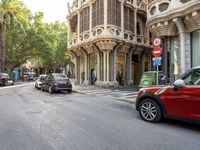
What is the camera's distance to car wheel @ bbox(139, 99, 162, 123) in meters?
6.09

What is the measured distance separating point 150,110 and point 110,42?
41.9 feet

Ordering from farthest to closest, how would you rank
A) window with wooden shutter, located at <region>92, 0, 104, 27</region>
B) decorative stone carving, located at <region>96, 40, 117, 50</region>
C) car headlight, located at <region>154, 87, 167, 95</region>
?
window with wooden shutter, located at <region>92, 0, 104, 27</region> → decorative stone carving, located at <region>96, 40, 117, 50</region> → car headlight, located at <region>154, 87, 167, 95</region>

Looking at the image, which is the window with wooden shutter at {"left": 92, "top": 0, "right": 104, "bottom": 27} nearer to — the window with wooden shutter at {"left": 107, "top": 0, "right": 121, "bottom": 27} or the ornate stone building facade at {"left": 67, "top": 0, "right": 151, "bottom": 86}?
the ornate stone building facade at {"left": 67, "top": 0, "right": 151, "bottom": 86}

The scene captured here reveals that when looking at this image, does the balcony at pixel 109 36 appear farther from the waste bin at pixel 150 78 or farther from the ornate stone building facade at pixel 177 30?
the waste bin at pixel 150 78

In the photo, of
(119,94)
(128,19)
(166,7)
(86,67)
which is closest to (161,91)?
(166,7)

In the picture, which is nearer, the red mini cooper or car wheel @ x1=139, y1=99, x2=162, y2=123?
the red mini cooper

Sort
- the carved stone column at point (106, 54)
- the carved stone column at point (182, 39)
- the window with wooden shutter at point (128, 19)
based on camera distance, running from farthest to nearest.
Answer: the window with wooden shutter at point (128, 19) → the carved stone column at point (106, 54) → the carved stone column at point (182, 39)

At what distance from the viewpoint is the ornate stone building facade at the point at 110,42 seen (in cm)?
1908

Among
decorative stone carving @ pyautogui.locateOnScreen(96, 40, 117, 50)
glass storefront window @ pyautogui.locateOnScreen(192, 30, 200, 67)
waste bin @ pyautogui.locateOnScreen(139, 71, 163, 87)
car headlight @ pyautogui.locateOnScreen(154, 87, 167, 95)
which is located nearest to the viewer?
car headlight @ pyautogui.locateOnScreen(154, 87, 167, 95)

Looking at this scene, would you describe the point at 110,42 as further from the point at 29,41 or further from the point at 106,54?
the point at 29,41

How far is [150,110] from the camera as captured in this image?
6301mm

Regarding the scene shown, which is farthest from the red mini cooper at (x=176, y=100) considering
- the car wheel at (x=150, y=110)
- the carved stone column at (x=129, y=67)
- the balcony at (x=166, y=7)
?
the carved stone column at (x=129, y=67)

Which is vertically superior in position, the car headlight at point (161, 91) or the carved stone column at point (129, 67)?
the carved stone column at point (129, 67)

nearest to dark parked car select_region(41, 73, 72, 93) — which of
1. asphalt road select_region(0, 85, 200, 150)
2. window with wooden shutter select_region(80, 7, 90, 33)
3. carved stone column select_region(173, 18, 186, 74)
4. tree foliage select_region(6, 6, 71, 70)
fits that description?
window with wooden shutter select_region(80, 7, 90, 33)
